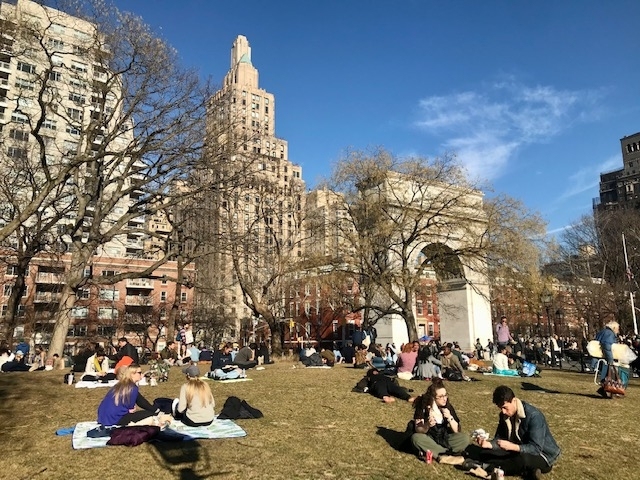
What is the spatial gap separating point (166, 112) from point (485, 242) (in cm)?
1744

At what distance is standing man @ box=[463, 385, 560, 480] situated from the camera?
6.25 meters

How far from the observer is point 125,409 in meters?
8.38

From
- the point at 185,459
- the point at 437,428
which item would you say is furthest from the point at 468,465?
the point at 185,459

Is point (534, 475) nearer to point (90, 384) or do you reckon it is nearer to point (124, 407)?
point (124, 407)

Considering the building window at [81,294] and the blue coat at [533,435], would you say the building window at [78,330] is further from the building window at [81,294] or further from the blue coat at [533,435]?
the blue coat at [533,435]

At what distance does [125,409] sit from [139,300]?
5923 cm

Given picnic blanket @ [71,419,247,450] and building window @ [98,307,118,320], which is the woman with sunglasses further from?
building window @ [98,307,118,320]

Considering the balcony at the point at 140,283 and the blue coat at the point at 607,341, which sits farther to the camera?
the balcony at the point at 140,283

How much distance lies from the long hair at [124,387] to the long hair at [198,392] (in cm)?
97

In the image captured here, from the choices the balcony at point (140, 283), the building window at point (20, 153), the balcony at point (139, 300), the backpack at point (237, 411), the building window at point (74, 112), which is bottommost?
the backpack at point (237, 411)

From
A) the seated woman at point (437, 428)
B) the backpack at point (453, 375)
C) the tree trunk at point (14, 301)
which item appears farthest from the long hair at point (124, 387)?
the tree trunk at point (14, 301)

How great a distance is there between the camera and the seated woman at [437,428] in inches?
278

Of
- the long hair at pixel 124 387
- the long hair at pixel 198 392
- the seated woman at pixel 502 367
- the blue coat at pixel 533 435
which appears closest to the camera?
the blue coat at pixel 533 435

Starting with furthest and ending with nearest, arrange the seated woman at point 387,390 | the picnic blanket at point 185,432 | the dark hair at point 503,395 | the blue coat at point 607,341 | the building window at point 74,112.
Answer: the building window at point 74,112, the blue coat at point 607,341, the seated woman at point 387,390, the picnic blanket at point 185,432, the dark hair at point 503,395
